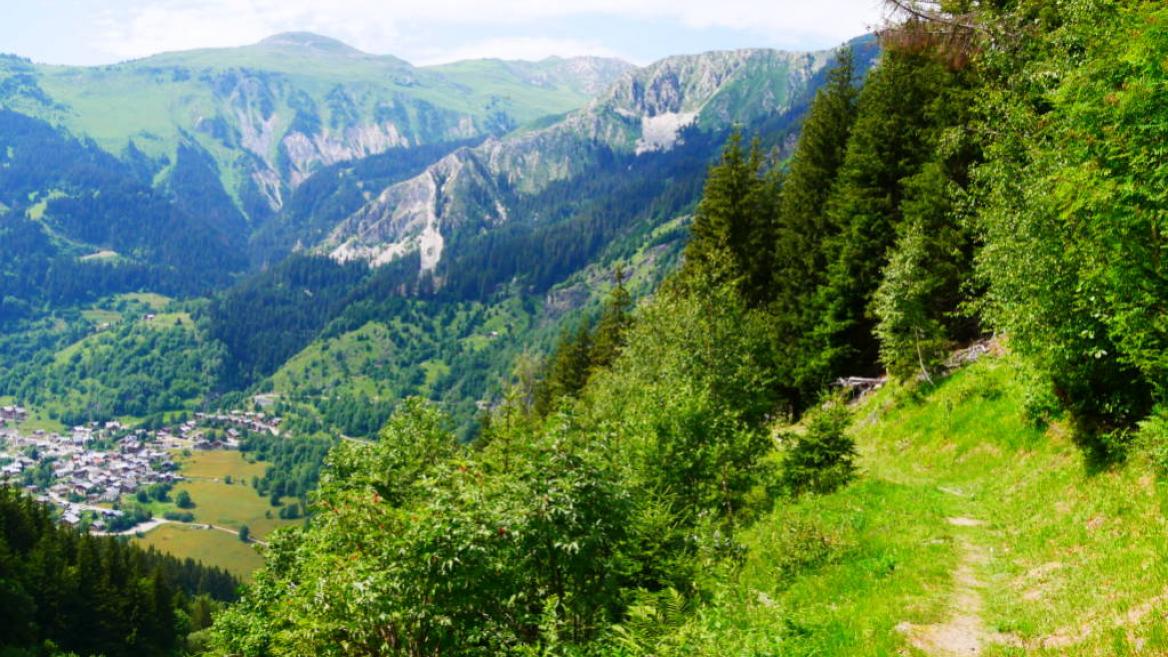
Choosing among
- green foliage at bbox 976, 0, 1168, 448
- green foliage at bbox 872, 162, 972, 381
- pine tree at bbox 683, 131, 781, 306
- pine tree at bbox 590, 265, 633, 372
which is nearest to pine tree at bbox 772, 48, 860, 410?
pine tree at bbox 683, 131, 781, 306

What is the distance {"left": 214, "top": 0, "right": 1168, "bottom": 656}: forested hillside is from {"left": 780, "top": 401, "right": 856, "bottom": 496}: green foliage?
9 centimetres

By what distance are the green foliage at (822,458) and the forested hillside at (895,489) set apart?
0.09 metres

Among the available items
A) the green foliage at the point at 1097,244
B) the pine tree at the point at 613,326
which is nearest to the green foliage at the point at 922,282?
the green foliage at the point at 1097,244

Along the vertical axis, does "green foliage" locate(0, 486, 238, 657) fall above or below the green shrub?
below

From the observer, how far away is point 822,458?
25.0m

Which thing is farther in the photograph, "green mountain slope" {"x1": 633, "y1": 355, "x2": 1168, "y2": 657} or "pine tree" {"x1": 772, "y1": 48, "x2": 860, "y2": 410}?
"pine tree" {"x1": 772, "y1": 48, "x2": 860, "y2": 410}

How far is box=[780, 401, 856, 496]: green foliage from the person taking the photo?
24750mm

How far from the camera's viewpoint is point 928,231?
40500mm

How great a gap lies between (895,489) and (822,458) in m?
2.70

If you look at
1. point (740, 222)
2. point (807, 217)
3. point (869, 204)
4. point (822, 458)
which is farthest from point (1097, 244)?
point (740, 222)

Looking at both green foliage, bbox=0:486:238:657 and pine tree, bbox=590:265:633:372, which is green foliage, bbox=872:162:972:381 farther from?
green foliage, bbox=0:486:238:657

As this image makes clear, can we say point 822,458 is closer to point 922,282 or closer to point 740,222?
point 922,282

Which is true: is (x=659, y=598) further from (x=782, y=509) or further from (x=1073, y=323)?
(x=1073, y=323)

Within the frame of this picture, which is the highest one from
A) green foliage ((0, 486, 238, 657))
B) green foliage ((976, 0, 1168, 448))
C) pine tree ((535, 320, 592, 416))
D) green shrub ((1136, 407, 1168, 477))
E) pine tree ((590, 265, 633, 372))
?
green foliage ((976, 0, 1168, 448))
